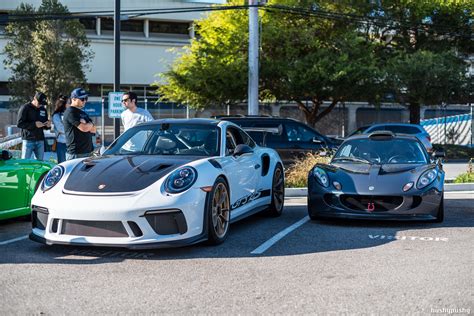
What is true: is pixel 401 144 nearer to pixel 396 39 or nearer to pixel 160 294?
pixel 160 294

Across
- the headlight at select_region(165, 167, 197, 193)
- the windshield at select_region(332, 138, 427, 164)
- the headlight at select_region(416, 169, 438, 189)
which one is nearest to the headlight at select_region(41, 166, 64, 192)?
the headlight at select_region(165, 167, 197, 193)

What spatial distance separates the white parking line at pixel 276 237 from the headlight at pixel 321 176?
0.63 meters

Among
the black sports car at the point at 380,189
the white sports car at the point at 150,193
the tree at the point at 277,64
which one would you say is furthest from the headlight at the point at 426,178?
the tree at the point at 277,64

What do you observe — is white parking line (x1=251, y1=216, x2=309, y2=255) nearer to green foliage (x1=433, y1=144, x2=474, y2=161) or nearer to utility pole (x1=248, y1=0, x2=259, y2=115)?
utility pole (x1=248, y1=0, x2=259, y2=115)

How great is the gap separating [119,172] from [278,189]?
3.31 m

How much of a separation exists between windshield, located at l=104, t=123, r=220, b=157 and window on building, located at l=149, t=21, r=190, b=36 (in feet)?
143

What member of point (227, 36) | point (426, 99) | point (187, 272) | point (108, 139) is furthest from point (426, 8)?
point (187, 272)

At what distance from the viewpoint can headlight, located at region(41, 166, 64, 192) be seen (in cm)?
662

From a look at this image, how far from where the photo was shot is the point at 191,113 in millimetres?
31266

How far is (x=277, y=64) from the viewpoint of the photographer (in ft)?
83.2

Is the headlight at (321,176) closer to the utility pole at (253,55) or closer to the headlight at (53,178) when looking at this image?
the headlight at (53,178)

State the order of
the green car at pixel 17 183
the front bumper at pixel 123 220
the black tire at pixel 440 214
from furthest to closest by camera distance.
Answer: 1. the black tire at pixel 440 214
2. the green car at pixel 17 183
3. the front bumper at pixel 123 220

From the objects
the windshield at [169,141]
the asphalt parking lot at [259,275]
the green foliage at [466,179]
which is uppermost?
the windshield at [169,141]

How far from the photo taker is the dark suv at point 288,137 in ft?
46.6
